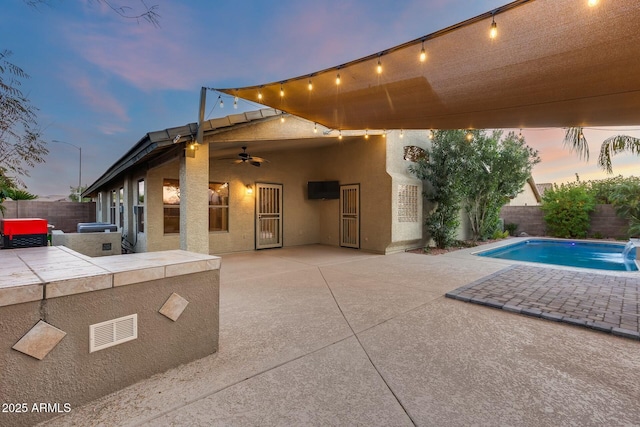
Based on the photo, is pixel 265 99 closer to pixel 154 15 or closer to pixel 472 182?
pixel 154 15

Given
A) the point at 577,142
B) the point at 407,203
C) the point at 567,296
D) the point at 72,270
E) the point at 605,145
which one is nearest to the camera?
the point at 72,270

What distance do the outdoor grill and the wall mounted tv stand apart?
305 inches

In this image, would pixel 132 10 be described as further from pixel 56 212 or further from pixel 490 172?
pixel 56 212

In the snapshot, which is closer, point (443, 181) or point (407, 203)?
point (407, 203)

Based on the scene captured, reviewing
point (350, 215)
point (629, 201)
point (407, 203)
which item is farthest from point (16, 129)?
point (629, 201)

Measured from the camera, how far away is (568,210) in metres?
13.0

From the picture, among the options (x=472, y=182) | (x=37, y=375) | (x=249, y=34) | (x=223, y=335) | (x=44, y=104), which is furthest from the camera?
(x=44, y=104)

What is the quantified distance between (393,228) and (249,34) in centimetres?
624

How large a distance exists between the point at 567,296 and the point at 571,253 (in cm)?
815

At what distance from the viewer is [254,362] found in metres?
2.56

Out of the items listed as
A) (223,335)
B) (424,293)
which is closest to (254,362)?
(223,335)

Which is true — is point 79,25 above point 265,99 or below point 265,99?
above

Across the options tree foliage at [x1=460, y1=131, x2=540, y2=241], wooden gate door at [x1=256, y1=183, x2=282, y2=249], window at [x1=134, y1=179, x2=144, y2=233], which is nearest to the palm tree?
tree foliage at [x1=460, y1=131, x2=540, y2=241]

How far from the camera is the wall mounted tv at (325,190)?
33.6ft
